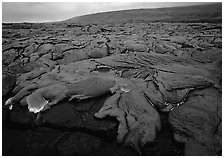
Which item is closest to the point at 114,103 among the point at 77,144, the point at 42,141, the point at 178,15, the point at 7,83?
the point at 77,144

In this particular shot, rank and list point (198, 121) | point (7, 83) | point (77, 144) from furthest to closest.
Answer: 1. point (7, 83)
2. point (198, 121)
3. point (77, 144)

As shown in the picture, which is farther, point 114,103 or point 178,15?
point 178,15

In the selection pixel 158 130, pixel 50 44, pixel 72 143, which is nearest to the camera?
pixel 72 143

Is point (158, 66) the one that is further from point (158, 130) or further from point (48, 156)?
point (48, 156)

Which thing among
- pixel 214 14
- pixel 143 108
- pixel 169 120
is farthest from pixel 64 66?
pixel 214 14

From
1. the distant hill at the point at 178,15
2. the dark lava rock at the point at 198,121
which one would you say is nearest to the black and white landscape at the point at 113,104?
the dark lava rock at the point at 198,121

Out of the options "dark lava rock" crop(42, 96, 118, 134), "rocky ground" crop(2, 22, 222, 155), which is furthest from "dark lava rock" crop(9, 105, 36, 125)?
"dark lava rock" crop(42, 96, 118, 134)

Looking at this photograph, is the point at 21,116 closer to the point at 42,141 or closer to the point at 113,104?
the point at 42,141

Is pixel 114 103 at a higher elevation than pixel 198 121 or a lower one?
higher
